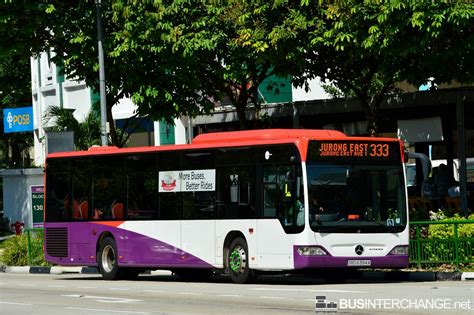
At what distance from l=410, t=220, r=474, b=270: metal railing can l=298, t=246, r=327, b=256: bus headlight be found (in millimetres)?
3640

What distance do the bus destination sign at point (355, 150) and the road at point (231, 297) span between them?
250 centimetres

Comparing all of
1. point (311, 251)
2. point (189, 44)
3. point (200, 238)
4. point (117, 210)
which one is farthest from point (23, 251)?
point (311, 251)

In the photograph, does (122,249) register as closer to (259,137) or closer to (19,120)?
(259,137)

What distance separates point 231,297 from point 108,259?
8975mm

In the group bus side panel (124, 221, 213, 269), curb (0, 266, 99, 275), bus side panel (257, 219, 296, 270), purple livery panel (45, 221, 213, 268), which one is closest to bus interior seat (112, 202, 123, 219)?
purple livery panel (45, 221, 213, 268)

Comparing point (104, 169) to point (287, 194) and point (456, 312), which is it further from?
point (456, 312)

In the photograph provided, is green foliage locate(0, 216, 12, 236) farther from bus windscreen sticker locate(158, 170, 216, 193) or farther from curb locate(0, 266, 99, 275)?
bus windscreen sticker locate(158, 170, 216, 193)

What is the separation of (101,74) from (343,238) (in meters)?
10.6

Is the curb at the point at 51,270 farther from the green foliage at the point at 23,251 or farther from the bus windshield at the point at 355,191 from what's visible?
the bus windshield at the point at 355,191

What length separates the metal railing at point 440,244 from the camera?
78.3 feet

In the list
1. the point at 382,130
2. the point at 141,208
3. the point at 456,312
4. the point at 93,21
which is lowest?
the point at 456,312

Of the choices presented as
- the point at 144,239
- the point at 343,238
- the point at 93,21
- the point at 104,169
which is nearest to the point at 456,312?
the point at 343,238

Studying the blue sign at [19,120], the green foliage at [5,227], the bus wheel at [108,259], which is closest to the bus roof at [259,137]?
the bus wheel at [108,259]

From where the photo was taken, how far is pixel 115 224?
2652 cm
